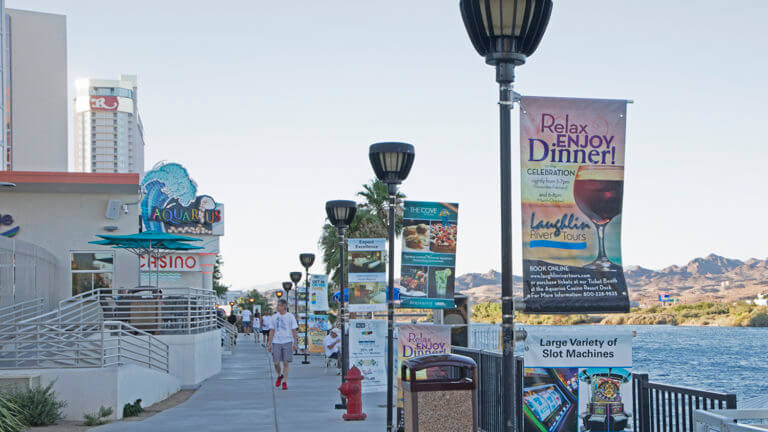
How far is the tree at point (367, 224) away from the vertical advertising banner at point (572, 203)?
3652 centimetres

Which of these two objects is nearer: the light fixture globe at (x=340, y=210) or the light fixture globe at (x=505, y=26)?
the light fixture globe at (x=505, y=26)

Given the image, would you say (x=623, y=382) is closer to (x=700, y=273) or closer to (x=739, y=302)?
(x=739, y=302)

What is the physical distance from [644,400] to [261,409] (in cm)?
793

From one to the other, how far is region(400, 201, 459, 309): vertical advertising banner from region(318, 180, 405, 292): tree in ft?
Answer: 102

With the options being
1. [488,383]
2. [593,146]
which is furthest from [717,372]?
[593,146]

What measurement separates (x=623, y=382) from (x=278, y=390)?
1128 centimetres

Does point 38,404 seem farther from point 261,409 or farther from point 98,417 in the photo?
point 261,409

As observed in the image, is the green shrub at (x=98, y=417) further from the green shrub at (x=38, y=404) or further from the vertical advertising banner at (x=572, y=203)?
the vertical advertising banner at (x=572, y=203)

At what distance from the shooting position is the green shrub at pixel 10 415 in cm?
1109

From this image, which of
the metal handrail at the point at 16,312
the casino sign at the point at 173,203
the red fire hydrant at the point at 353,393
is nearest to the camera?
the red fire hydrant at the point at 353,393

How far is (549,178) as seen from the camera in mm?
6773

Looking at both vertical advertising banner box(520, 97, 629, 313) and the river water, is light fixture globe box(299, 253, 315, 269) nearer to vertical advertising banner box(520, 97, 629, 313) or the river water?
the river water

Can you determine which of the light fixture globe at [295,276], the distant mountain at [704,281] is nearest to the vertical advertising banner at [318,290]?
the light fixture globe at [295,276]

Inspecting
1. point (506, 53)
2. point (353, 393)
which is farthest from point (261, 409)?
point (506, 53)
